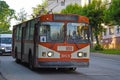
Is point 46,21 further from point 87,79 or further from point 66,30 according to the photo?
point 87,79

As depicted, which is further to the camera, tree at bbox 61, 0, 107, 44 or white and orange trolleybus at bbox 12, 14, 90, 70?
tree at bbox 61, 0, 107, 44

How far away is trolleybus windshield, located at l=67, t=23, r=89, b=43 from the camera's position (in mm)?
21672

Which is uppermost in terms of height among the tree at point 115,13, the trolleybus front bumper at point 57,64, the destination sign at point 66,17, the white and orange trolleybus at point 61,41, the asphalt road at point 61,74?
the tree at point 115,13

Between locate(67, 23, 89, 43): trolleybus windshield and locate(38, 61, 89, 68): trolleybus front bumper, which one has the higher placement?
locate(67, 23, 89, 43): trolleybus windshield

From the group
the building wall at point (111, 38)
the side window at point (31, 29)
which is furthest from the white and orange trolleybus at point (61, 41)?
the building wall at point (111, 38)

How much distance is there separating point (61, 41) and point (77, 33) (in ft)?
2.86

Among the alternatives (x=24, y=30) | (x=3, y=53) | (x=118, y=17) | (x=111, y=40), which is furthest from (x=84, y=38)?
(x=111, y=40)

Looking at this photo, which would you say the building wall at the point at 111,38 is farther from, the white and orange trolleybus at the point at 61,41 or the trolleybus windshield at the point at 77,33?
the white and orange trolleybus at the point at 61,41

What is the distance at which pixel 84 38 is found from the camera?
21969 mm

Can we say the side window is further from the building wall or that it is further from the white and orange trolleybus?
the building wall

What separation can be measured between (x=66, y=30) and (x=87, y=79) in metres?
3.86

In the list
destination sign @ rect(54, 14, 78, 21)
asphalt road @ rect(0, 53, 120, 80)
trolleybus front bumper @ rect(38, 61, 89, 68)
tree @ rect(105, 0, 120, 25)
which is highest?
tree @ rect(105, 0, 120, 25)

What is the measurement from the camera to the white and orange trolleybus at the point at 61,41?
21.4m

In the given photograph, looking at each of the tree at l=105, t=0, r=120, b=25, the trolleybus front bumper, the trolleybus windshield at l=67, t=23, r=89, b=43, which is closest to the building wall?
the tree at l=105, t=0, r=120, b=25
